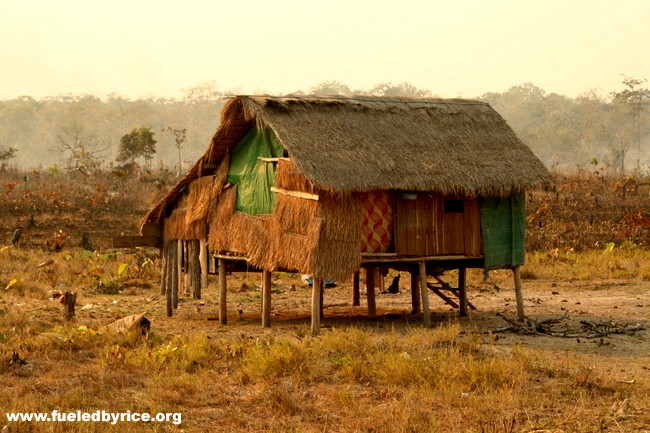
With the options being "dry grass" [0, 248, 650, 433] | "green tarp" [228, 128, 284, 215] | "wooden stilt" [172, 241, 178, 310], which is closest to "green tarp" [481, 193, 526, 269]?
"dry grass" [0, 248, 650, 433]

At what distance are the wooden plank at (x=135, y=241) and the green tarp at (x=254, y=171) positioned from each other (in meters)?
2.48

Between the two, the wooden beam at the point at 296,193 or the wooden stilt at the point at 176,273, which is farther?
the wooden stilt at the point at 176,273

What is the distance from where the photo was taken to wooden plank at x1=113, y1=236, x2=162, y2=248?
63.3 ft

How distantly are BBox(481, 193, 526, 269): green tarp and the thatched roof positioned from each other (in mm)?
638

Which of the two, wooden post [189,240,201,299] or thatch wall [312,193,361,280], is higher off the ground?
thatch wall [312,193,361,280]

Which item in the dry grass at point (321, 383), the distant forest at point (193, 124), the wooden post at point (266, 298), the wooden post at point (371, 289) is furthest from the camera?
the distant forest at point (193, 124)

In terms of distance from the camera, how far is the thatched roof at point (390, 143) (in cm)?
1599

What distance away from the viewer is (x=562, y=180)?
131 ft

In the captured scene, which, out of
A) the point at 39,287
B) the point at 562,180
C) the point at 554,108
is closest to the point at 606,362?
the point at 39,287

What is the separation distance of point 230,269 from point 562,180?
921 inches

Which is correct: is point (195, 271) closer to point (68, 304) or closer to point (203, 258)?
point (203, 258)

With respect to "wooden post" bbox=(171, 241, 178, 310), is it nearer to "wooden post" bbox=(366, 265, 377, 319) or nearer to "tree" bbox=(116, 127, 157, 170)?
"wooden post" bbox=(366, 265, 377, 319)

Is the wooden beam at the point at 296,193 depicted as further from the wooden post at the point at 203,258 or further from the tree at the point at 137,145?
the tree at the point at 137,145

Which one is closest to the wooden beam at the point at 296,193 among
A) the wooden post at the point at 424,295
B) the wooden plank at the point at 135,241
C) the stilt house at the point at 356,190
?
the stilt house at the point at 356,190
